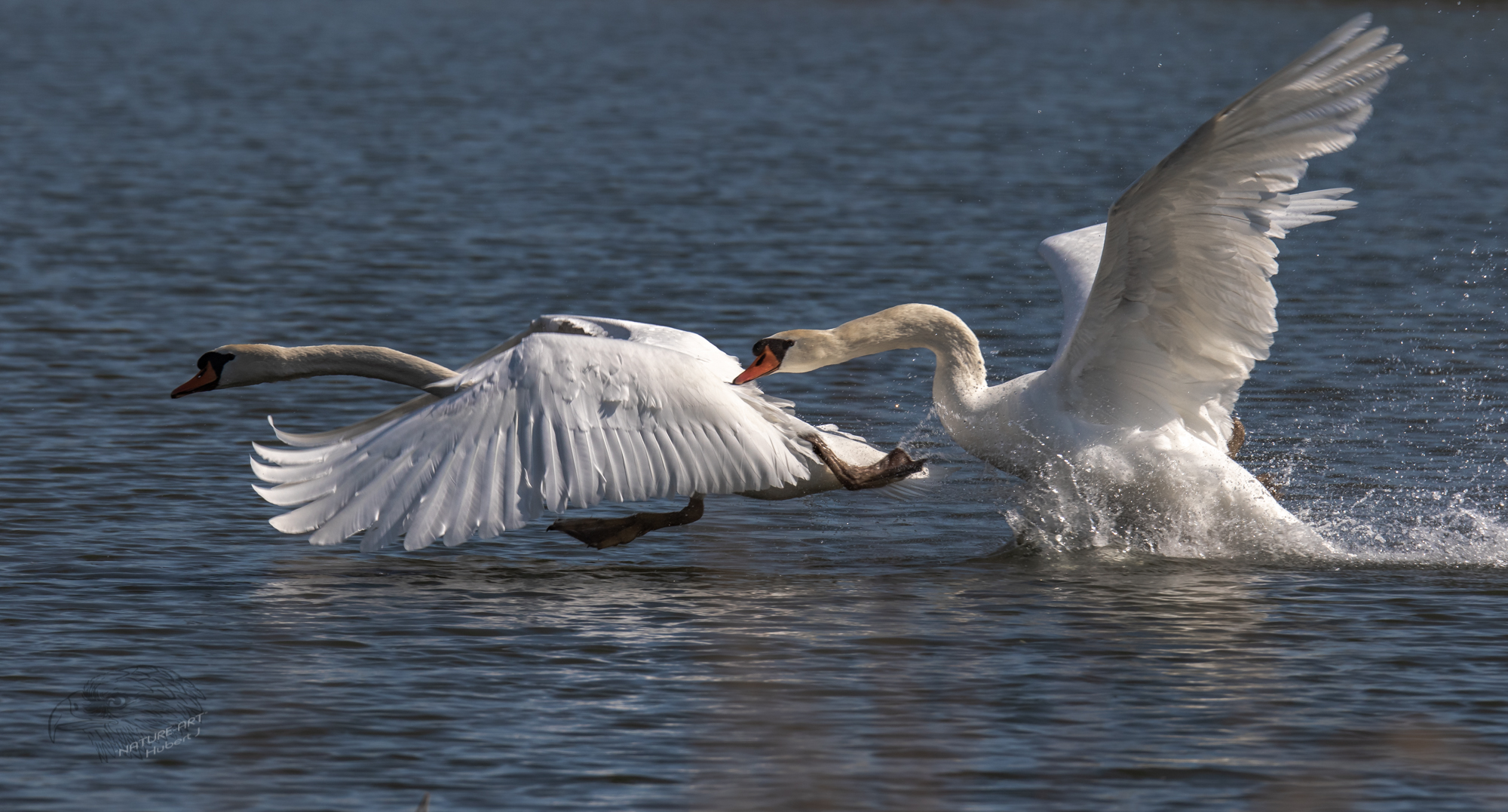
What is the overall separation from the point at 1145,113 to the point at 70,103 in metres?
16.0

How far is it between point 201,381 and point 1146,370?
4.28 metres

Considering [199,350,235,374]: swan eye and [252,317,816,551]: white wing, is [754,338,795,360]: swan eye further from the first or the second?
[199,350,235,374]: swan eye

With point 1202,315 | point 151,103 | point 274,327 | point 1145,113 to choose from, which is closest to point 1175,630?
point 1202,315

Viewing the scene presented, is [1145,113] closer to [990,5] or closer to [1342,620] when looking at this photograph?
[1342,620]

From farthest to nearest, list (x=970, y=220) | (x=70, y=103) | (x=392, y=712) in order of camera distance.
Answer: (x=70, y=103) → (x=970, y=220) → (x=392, y=712)

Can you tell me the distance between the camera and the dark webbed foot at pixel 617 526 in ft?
29.2

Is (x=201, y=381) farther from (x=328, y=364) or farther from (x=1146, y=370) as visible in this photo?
(x=1146, y=370)

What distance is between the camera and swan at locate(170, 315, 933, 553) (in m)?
7.66

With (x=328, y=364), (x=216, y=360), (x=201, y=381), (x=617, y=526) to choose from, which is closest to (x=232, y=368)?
(x=216, y=360)

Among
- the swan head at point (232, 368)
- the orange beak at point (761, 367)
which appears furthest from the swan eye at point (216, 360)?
the orange beak at point (761, 367)

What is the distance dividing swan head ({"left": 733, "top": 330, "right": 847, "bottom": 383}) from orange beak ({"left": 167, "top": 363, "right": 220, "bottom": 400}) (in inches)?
99.8

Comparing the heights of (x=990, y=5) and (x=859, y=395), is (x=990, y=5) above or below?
above

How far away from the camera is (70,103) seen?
30484 millimetres

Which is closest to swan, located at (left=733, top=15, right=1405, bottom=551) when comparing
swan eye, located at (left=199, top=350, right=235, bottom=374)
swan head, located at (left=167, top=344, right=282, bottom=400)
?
swan head, located at (left=167, top=344, right=282, bottom=400)
